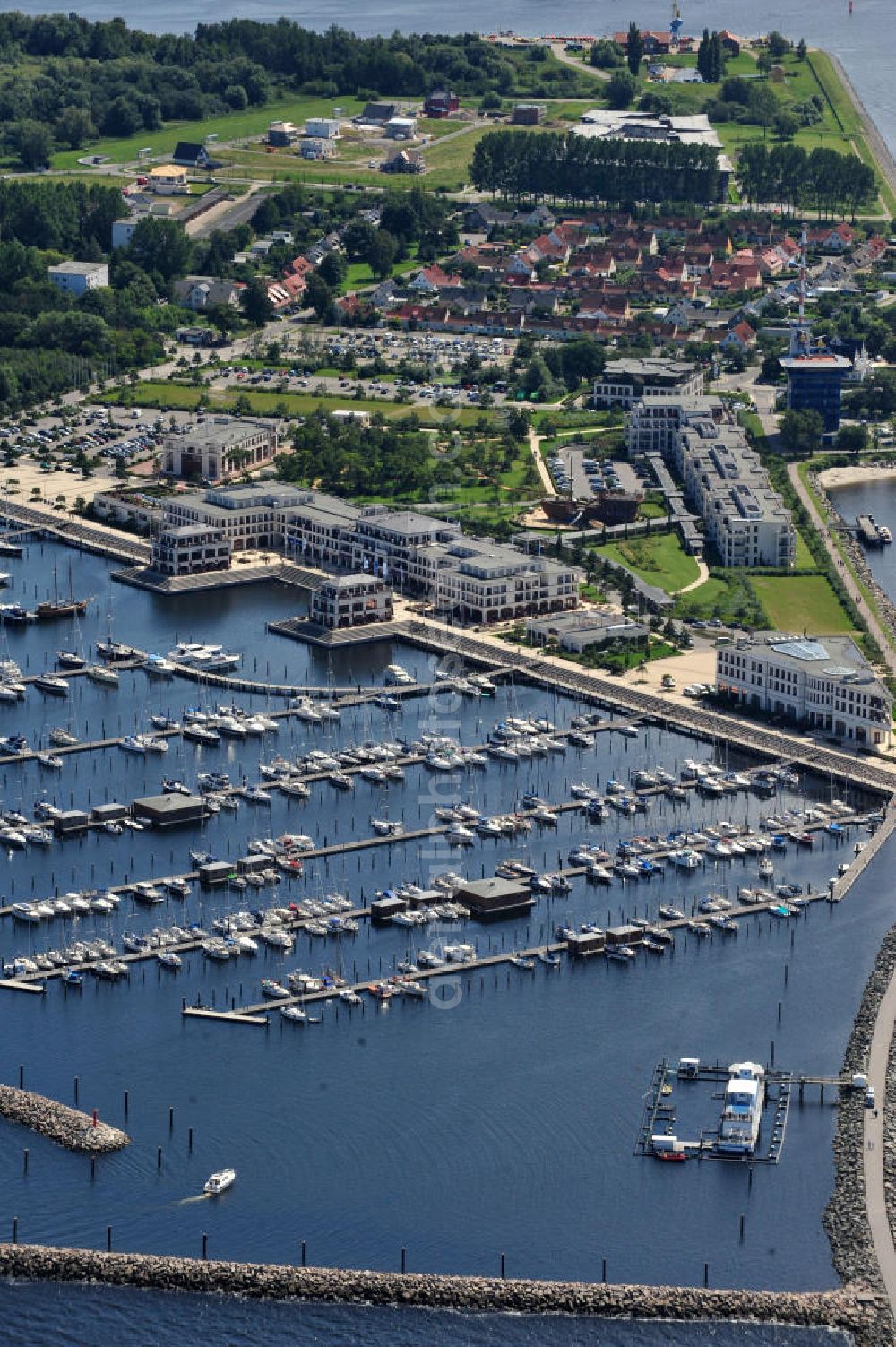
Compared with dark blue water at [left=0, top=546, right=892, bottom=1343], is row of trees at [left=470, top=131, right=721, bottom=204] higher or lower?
higher

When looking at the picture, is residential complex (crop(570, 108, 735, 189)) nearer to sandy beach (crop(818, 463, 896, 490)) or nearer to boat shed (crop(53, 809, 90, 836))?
sandy beach (crop(818, 463, 896, 490))

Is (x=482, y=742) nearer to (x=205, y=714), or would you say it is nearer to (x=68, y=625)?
(x=205, y=714)

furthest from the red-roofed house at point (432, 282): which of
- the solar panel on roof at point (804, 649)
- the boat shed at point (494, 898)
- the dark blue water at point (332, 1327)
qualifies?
the dark blue water at point (332, 1327)

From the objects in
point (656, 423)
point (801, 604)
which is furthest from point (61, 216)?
point (801, 604)

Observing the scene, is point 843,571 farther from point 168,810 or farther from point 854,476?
point 168,810

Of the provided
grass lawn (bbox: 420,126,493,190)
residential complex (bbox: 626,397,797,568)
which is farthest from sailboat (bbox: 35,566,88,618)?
grass lawn (bbox: 420,126,493,190)

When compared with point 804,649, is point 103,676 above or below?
below
